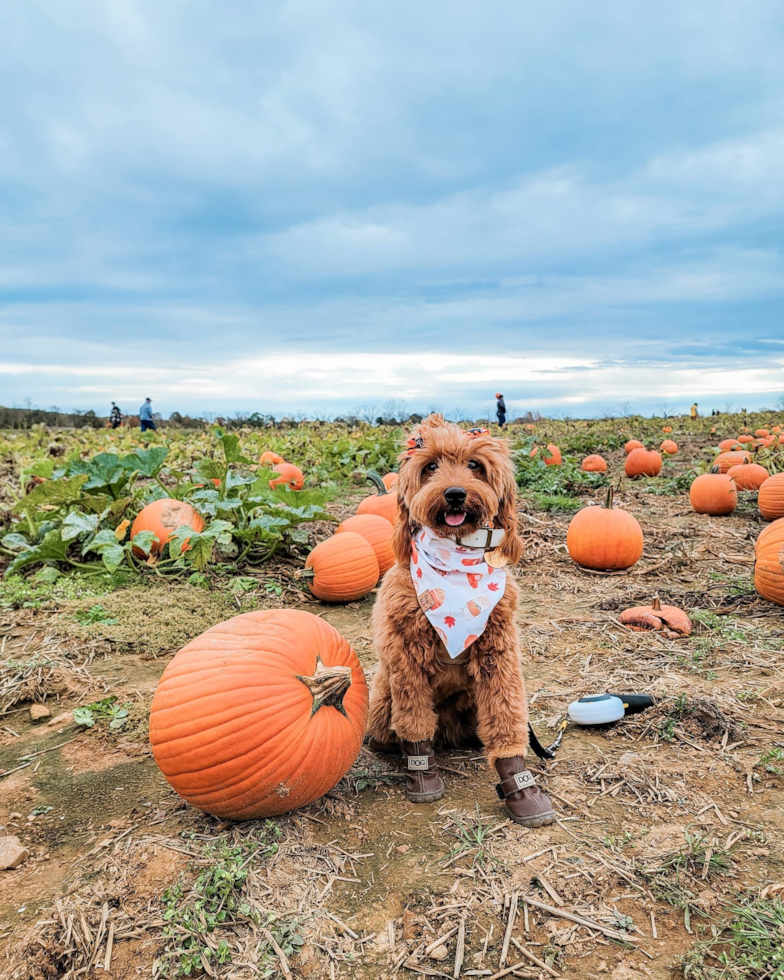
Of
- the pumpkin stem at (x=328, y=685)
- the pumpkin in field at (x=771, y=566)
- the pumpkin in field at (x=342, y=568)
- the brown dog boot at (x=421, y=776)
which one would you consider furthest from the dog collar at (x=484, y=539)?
the pumpkin in field at (x=771, y=566)

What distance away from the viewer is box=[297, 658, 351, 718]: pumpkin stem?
2707 millimetres

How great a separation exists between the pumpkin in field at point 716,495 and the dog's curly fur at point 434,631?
6630mm

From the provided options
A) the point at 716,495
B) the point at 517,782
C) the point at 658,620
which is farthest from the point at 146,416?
the point at 517,782

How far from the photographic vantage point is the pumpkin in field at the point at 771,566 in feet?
16.7

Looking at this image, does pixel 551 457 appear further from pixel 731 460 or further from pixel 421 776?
pixel 421 776

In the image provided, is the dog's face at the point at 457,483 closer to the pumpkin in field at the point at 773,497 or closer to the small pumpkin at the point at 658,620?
the small pumpkin at the point at 658,620

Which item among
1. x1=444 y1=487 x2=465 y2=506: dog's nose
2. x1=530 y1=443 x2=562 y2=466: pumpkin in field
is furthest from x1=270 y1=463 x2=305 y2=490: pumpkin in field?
x1=444 y1=487 x2=465 y2=506: dog's nose

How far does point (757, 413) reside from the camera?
20453mm

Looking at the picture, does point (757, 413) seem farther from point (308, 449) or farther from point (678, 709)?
point (678, 709)

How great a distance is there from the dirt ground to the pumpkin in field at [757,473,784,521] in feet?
11.9

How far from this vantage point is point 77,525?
19.7 ft

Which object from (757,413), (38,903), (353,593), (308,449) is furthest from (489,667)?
(757,413)

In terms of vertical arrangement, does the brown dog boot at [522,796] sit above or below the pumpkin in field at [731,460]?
below

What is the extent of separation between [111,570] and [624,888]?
4.83 m
